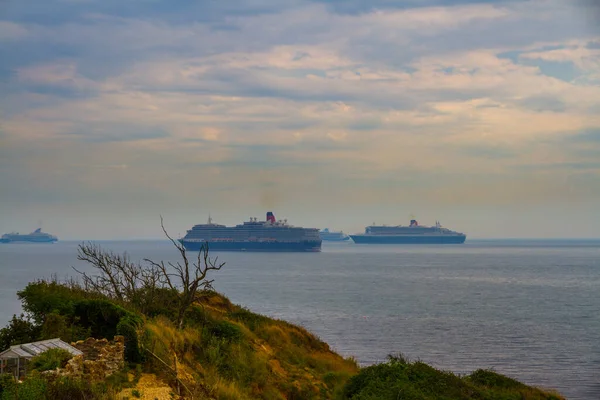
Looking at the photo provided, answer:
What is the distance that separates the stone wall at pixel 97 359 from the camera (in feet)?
51.3

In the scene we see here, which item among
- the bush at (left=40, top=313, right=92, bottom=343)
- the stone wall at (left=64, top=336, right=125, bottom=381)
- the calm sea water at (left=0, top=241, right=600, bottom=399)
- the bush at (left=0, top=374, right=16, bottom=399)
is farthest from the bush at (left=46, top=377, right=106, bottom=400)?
the calm sea water at (left=0, top=241, right=600, bottom=399)

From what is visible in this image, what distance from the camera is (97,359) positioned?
1661 cm

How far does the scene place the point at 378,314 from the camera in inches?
2235

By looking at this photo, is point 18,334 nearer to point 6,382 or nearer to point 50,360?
point 50,360

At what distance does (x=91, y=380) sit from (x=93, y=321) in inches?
169

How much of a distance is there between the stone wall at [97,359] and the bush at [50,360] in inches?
7.5

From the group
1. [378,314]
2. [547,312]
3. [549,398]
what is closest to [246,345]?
[549,398]

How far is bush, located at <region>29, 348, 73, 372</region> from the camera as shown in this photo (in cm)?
1520

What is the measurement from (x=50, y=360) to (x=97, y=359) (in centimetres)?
149

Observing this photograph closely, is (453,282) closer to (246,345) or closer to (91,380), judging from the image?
(246,345)

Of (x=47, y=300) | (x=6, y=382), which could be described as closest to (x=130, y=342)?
(x=6, y=382)

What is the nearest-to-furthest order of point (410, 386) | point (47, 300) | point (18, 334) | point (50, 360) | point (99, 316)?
point (50, 360) → point (410, 386) → point (18, 334) → point (99, 316) → point (47, 300)

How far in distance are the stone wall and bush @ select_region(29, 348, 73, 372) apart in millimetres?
191

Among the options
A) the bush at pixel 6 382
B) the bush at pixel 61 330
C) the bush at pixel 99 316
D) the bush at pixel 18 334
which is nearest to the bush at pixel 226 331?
the bush at pixel 99 316
